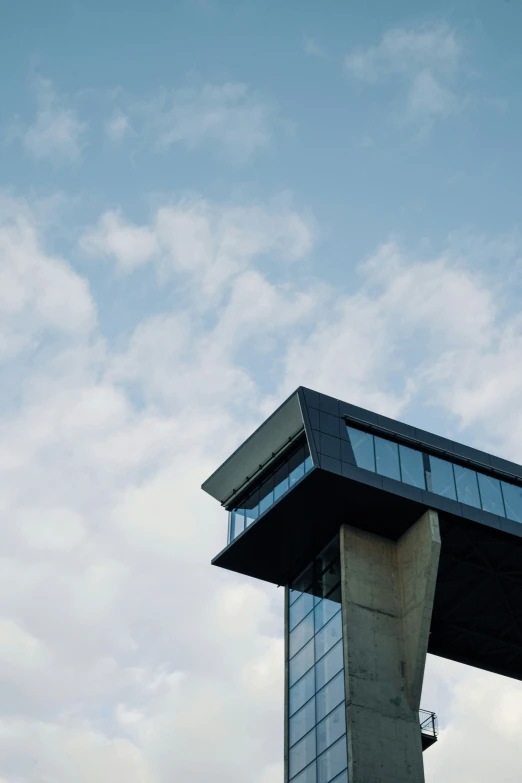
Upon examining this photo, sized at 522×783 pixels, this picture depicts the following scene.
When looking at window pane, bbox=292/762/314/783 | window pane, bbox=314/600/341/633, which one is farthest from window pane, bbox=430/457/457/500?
window pane, bbox=292/762/314/783

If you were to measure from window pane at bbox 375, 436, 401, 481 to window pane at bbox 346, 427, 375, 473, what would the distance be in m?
0.29

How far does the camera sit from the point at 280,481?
46.2 metres

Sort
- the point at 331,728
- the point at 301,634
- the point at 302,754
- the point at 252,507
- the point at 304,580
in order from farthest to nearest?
the point at 252,507 < the point at 304,580 < the point at 301,634 < the point at 302,754 < the point at 331,728

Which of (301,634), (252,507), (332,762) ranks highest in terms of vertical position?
(252,507)

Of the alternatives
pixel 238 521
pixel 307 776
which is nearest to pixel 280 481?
pixel 238 521

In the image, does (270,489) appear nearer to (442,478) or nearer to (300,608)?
(300,608)

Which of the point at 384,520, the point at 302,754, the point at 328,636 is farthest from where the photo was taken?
the point at 384,520

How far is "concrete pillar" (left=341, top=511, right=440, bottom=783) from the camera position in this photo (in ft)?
129

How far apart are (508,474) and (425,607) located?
28.2 ft

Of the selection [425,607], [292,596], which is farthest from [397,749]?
[292,596]

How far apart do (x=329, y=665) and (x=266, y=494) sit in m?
7.87

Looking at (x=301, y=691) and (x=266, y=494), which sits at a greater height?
(x=266, y=494)

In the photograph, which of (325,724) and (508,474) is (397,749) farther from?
(508,474)

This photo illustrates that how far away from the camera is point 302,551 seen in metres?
47.2
